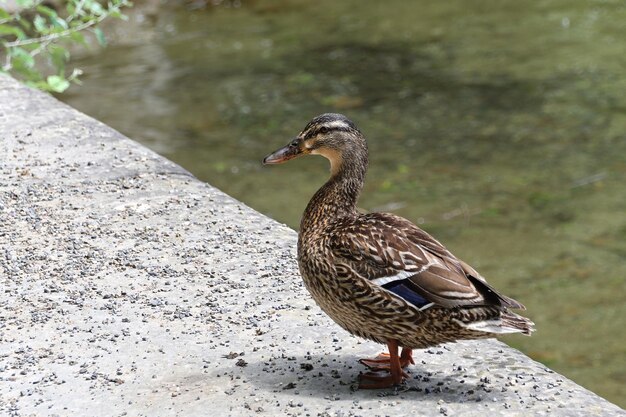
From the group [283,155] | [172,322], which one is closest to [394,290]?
[283,155]

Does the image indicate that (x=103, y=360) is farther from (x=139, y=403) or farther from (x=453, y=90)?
(x=453, y=90)

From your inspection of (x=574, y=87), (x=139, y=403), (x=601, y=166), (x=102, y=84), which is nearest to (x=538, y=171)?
(x=601, y=166)

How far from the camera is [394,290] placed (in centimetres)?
359

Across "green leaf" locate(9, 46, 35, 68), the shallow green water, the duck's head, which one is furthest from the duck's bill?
"green leaf" locate(9, 46, 35, 68)

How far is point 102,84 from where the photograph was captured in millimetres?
11359

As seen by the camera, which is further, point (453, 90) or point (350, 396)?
point (453, 90)

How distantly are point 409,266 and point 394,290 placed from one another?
0.31 feet

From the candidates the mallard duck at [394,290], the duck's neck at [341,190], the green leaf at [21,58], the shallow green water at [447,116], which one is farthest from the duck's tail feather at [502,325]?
the green leaf at [21,58]

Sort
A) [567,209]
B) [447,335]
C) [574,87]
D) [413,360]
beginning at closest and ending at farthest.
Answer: [447,335]
[413,360]
[567,209]
[574,87]

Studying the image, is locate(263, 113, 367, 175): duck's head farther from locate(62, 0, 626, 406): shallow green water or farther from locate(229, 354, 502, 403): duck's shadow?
locate(62, 0, 626, 406): shallow green water

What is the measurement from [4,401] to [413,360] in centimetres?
142

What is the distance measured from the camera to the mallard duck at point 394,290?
356cm

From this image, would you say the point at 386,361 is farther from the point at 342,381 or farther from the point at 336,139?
the point at 336,139

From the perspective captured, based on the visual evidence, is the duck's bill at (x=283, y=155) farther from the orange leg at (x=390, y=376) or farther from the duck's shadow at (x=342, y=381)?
the orange leg at (x=390, y=376)
